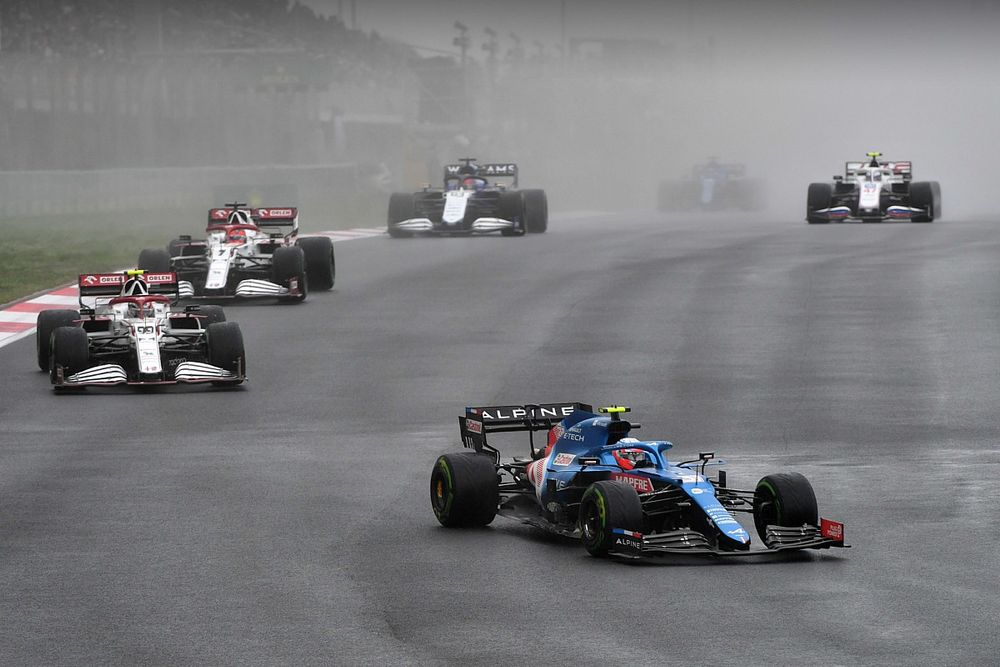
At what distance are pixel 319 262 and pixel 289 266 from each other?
6.38ft

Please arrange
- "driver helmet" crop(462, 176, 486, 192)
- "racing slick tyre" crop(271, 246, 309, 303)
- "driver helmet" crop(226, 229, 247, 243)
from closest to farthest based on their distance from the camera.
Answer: "racing slick tyre" crop(271, 246, 309, 303), "driver helmet" crop(226, 229, 247, 243), "driver helmet" crop(462, 176, 486, 192)

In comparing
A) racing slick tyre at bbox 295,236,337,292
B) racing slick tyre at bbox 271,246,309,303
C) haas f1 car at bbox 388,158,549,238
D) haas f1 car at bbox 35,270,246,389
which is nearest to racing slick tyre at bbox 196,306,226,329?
haas f1 car at bbox 35,270,246,389

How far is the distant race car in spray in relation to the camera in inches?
2224

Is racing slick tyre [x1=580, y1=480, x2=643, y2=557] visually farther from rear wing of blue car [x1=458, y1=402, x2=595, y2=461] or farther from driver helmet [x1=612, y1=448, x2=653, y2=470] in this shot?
rear wing of blue car [x1=458, y1=402, x2=595, y2=461]

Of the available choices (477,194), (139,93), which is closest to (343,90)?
(139,93)

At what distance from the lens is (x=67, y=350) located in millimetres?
18547

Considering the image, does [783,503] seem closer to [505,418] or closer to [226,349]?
[505,418]

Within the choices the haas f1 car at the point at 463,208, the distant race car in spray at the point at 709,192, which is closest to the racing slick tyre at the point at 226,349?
the haas f1 car at the point at 463,208

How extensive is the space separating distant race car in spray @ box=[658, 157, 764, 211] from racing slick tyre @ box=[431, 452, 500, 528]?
148 ft

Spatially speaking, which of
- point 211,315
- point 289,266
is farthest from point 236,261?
point 211,315

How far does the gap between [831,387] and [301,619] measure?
35.2ft

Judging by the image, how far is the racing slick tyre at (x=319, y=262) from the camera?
27969 millimetres

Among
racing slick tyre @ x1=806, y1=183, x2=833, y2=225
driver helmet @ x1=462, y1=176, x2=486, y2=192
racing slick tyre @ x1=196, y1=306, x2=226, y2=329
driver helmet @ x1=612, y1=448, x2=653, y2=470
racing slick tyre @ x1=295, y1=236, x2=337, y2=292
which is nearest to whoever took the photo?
driver helmet @ x1=612, y1=448, x2=653, y2=470

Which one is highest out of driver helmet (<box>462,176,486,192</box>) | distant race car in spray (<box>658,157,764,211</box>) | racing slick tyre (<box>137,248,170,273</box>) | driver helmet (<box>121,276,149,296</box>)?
driver helmet (<box>462,176,486,192</box>)
